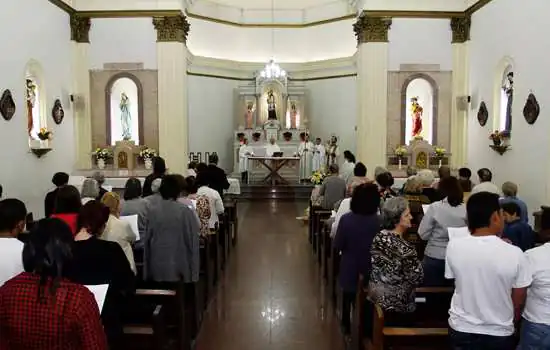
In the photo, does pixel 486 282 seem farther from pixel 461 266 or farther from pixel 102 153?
pixel 102 153

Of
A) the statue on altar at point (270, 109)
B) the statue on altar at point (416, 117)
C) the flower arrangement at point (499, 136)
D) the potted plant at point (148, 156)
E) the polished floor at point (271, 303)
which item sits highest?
the statue on altar at point (270, 109)

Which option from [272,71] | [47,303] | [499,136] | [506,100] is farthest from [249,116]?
[47,303]

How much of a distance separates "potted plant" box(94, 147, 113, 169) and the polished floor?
5.67m

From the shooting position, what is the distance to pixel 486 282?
10.1 ft

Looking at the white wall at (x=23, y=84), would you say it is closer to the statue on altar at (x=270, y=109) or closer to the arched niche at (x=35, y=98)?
the arched niche at (x=35, y=98)

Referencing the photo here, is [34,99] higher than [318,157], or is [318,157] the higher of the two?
[34,99]

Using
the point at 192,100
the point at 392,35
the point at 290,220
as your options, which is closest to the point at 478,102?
the point at 392,35

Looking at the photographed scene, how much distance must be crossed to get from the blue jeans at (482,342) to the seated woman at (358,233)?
1818mm

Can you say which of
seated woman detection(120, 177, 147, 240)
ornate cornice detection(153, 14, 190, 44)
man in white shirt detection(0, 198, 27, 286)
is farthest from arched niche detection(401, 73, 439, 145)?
man in white shirt detection(0, 198, 27, 286)

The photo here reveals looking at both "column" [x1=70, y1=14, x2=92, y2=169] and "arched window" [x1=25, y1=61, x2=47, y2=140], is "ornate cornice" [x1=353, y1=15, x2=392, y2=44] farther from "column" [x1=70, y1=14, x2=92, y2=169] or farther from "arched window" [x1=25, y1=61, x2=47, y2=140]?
"arched window" [x1=25, y1=61, x2=47, y2=140]

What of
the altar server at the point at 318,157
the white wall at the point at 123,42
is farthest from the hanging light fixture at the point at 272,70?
the white wall at the point at 123,42

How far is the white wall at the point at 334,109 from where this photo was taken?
2014 centimetres

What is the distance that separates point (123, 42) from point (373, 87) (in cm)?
702

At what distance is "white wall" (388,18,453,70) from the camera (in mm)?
15008
